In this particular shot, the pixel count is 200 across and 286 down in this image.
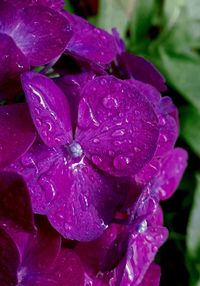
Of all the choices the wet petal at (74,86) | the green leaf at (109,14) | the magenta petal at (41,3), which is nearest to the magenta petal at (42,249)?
the wet petal at (74,86)

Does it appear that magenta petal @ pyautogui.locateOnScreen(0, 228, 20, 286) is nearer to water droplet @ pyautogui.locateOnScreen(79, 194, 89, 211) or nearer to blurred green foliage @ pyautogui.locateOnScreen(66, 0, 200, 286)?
water droplet @ pyautogui.locateOnScreen(79, 194, 89, 211)

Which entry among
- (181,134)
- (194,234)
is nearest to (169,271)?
(194,234)

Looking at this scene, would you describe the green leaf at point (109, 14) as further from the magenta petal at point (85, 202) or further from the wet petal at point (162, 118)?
the magenta petal at point (85, 202)

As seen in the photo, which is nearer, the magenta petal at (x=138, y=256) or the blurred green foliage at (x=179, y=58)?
the magenta petal at (x=138, y=256)

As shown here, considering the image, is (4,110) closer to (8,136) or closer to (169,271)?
(8,136)

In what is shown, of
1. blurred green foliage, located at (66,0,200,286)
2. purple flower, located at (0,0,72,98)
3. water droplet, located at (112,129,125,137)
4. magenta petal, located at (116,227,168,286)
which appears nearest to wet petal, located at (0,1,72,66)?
purple flower, located at (0,0,72,98)

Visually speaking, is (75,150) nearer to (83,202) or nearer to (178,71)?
(83,202)
